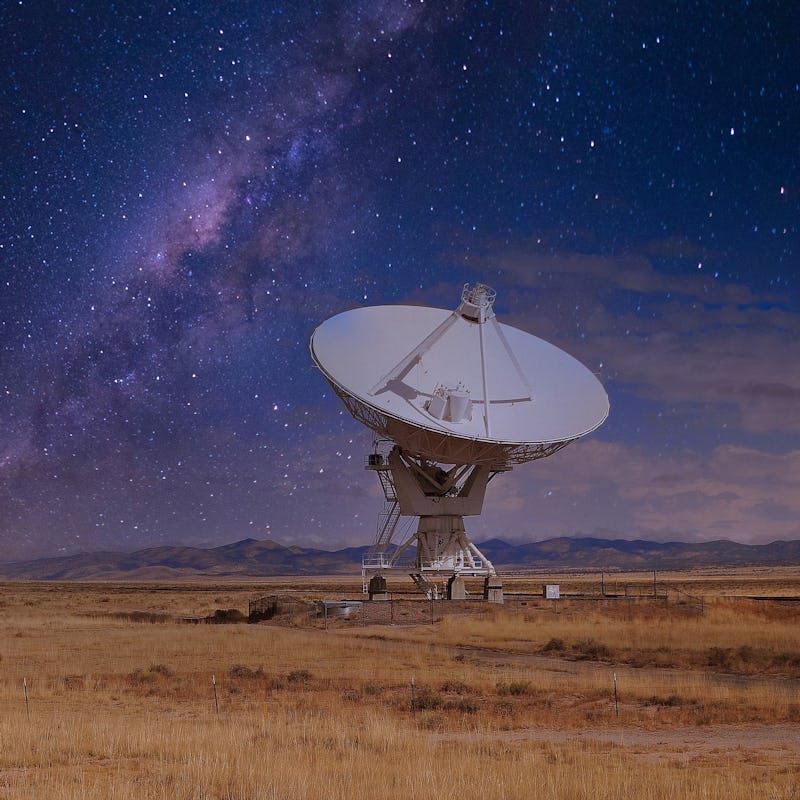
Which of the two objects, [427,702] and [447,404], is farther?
[447,404]

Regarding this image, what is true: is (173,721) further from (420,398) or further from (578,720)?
(420,398)

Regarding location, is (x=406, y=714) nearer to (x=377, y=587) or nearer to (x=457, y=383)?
(x=457, y=383)

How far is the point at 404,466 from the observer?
44.1 m

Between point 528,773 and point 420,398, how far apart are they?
30.8 meters

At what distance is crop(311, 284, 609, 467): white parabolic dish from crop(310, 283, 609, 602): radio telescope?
0.18 feet

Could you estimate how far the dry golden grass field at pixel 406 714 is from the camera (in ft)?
34.6

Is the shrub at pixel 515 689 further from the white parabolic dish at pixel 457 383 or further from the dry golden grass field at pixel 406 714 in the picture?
the white parabolic dish at pixel 457 383

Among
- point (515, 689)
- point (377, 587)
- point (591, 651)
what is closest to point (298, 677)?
point (515, 689)

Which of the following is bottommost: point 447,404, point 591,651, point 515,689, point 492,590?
point 591,651

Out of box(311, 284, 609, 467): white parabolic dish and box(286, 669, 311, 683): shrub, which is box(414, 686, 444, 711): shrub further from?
box(311, 284, 609, 467): white parabolic dish

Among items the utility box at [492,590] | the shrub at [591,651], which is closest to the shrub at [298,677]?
the shrub at [591,651]

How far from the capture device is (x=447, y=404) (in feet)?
134

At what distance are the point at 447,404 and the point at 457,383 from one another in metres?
1.89

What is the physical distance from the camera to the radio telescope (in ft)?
131
